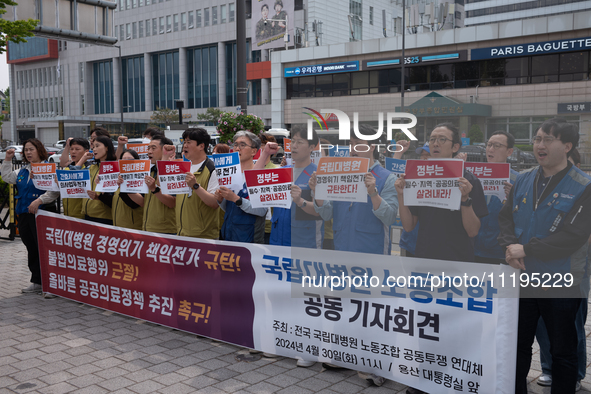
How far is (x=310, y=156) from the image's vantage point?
4469 millimetres

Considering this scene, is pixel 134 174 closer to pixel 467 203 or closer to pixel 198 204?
pixel 198 204

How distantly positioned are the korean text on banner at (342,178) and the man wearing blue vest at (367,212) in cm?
5

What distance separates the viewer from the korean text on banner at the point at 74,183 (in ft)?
20.9

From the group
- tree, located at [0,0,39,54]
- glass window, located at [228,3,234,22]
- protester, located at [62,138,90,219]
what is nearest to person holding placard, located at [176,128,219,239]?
protester, located at [62,138,90,219]

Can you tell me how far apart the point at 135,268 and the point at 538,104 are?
4.18 metres

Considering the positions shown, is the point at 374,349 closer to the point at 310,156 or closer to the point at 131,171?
the point at 310,156

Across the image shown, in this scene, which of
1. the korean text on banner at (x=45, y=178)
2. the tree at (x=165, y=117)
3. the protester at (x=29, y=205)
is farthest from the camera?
the tree at (x=165, y=117)

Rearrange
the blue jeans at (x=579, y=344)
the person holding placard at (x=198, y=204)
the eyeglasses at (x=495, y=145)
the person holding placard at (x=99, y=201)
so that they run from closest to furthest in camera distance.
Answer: the eyeglasses at (x=495, y=145)
the blue jeans at (x=579, y=344)
the person holding placard at (x=198, y=204)
the person holding placard at (x=99, y=201)

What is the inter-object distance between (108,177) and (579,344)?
4.88 metres

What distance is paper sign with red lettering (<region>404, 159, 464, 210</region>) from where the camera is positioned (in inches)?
140

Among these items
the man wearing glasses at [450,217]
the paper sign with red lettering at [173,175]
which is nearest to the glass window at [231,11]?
the paper sign with red lettering at [173,175]

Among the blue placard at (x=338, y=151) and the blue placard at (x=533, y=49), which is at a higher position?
the blue placard at (x=533, y=49)

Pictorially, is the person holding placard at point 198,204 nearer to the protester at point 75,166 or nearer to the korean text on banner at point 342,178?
the korean text on banner at point 342,178

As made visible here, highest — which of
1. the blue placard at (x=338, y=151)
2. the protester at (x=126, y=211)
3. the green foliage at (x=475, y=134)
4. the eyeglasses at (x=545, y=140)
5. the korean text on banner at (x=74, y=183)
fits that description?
the green foliage at (x=475, y=134)
